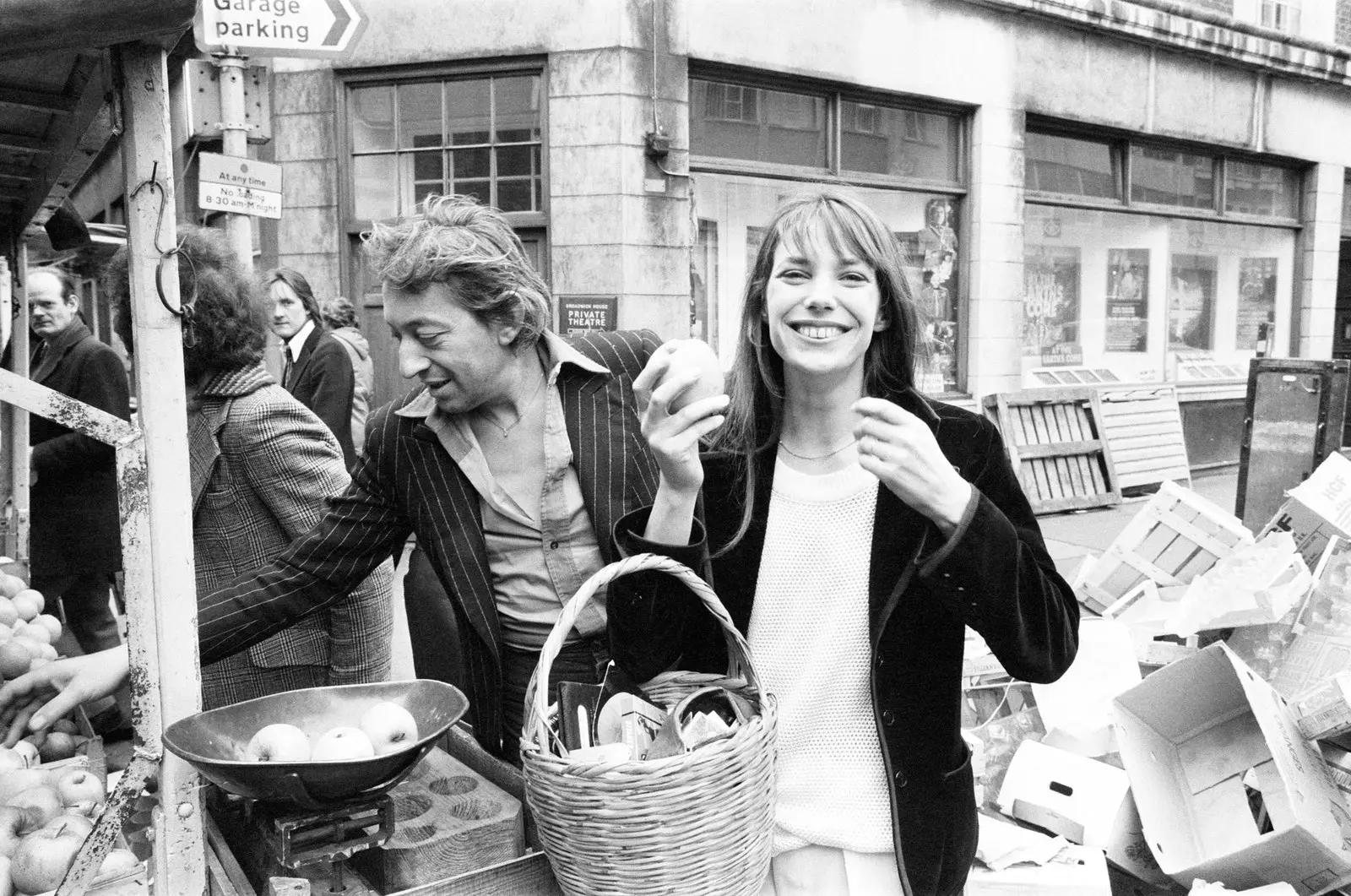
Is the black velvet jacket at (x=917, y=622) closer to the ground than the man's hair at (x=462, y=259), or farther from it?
closer to the ground

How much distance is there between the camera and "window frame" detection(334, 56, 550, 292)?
25.8 ft

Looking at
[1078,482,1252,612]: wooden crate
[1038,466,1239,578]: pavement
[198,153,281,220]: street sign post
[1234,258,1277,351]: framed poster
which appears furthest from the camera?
[1234,258,1277,351]: framed poster

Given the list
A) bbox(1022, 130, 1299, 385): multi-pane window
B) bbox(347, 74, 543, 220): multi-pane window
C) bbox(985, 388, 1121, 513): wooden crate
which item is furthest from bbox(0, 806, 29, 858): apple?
bbox(1022, 130, 1299, 385): multi-pane window

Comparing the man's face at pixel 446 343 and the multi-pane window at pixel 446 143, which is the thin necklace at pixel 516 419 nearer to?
the man's face at pixel 446 343

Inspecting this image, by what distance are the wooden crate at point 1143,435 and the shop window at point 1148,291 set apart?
70 centimetres

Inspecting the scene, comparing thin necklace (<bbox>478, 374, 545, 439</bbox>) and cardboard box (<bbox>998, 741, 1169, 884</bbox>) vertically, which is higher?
thin necklace (<bbox>478, 374, 545, 439</bbox>)

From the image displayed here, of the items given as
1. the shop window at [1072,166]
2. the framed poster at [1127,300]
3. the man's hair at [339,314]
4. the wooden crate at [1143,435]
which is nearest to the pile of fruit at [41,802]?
the man's hair at [339,314]

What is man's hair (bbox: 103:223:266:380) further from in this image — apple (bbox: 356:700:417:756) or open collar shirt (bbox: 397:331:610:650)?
apple (bbox: 356:700:417:756)

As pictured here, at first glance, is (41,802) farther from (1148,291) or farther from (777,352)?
(1148,291)

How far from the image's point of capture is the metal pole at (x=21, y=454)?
191 inches

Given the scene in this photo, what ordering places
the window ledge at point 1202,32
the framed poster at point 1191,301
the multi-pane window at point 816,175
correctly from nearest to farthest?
1. the multi-pane window at point 816,175
2. the window ledge at point 1202,32
3. the framed poster at point 1191,301

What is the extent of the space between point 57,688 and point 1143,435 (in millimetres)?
10156

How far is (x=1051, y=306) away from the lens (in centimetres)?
1088

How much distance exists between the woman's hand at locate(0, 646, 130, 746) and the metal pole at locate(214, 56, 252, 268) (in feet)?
11.1
